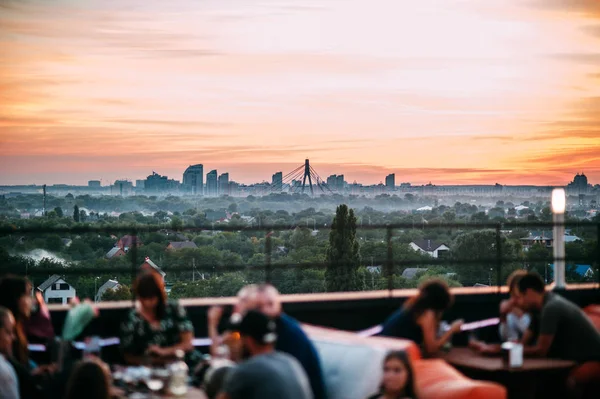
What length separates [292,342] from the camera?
228 inches

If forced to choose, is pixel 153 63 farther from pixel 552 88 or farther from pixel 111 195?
pixel 552 88

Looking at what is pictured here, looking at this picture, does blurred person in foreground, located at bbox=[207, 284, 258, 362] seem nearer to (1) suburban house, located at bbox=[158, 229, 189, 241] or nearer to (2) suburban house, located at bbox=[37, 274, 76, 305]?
(1) suburban house, located at bbox=[158, 229, 189, 241]

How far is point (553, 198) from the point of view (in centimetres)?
972

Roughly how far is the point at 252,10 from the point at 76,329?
45.7 m

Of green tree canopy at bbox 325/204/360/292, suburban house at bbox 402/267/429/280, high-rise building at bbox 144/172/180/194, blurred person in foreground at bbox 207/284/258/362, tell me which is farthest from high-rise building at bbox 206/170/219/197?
blurred person in foreground at bbox 207/284/258/362

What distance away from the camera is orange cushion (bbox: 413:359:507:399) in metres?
6.17

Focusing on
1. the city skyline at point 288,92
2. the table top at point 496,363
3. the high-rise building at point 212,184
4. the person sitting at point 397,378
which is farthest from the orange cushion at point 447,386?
the high-rise building at point 212,184

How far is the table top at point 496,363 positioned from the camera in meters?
7.04

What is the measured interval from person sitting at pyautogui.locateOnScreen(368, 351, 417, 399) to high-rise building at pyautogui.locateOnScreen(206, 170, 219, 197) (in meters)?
83.5

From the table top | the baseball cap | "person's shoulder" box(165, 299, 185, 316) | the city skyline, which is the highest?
the city skyline

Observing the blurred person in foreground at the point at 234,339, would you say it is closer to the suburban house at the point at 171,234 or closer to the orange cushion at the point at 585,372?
the suburban house at the point at 171,234

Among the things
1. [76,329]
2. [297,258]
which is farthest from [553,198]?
[297,258]

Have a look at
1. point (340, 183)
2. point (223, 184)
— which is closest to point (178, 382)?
point (340, 183)

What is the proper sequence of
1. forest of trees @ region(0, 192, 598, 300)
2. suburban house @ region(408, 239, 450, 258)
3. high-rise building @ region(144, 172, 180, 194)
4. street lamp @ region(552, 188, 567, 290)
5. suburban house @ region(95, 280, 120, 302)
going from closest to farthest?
street lamp @ region(552, 188, 567, 290) → forest of trees @ region(0, 192, 598, 300) → suburban house @ region(95, 280, 120, 302) → suburban house @ region(408, 239, 450, 258) → high-rise building @ region(144, 172, 180, 194)
